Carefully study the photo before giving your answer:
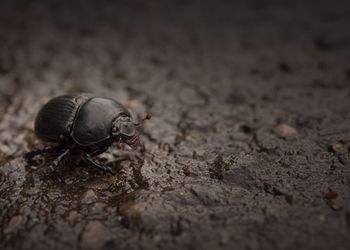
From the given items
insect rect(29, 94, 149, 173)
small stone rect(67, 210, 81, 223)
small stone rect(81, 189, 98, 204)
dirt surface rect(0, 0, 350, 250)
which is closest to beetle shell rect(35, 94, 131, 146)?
insect rect(29, 94, 149, 173)

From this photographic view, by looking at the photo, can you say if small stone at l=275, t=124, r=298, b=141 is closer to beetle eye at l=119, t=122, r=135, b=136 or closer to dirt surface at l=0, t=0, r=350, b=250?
dirt surface at l=0, t=0, r=350, b=250

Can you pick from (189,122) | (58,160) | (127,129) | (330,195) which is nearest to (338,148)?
(330,195)

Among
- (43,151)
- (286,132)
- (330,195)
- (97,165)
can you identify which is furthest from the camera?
(286,132)

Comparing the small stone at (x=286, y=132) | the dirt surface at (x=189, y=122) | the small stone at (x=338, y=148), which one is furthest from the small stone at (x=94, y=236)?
the small stone at (x=338, y=148)

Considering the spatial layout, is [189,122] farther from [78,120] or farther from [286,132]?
[78,120]

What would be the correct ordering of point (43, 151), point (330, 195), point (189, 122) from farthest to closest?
point (189, 122), point (43, 151), point (330, 195)

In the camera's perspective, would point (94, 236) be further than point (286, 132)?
No

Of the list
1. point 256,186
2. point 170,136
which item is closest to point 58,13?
point 170,136
